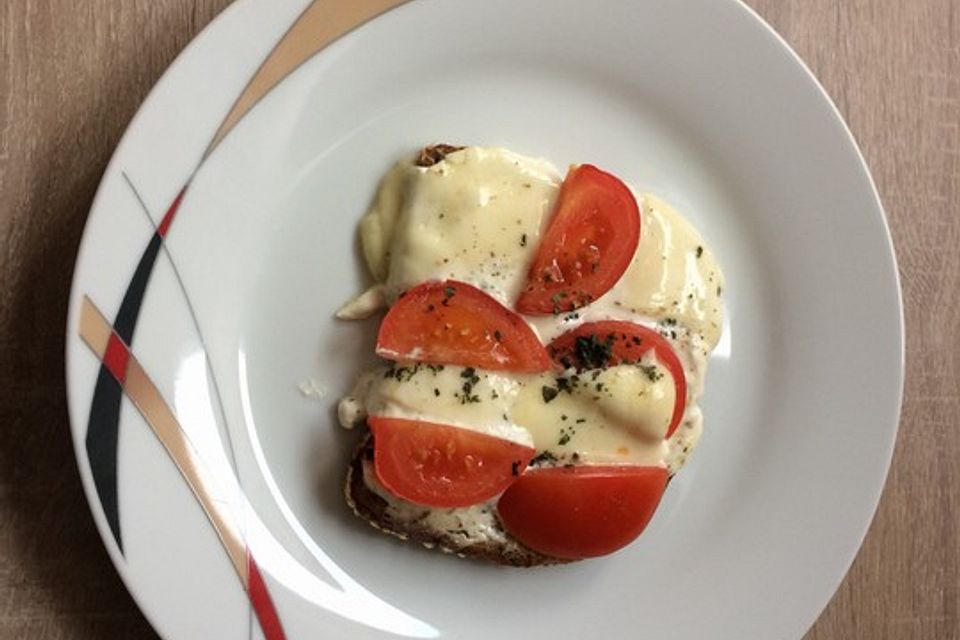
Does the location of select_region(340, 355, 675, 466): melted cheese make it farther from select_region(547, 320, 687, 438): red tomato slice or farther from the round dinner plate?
the round dinner plate

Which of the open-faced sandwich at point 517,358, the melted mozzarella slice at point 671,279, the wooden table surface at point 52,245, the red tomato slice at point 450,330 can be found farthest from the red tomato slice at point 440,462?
the wooden table surface at point 52,245

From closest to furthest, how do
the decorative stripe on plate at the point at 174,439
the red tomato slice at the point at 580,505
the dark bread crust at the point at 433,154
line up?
the decorative stripe on plate at the point at 174,439
the red tomato slice at the point at 580,505
the dark bread crust at the point at 433,154

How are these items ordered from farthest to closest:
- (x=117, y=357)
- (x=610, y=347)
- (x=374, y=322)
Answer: (x=374, y=322) → (x=610, y=347) → (x=117, y=357)

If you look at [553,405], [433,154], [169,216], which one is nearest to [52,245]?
[169,216]

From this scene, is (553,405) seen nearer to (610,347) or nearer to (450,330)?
(610,347)

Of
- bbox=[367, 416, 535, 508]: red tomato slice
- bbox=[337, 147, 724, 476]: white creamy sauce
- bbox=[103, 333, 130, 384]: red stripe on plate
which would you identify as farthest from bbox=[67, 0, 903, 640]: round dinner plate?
bbox=[367, 416, 535, 508]: red tomato slice

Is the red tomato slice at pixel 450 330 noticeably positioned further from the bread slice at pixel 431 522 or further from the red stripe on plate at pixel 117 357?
the red stripe on plate at pixel 117 357

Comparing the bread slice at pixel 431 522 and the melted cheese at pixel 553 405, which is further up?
the melted cheese at pixel 553 405
